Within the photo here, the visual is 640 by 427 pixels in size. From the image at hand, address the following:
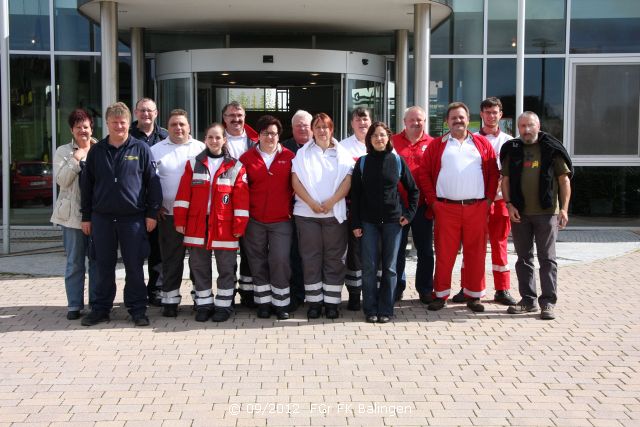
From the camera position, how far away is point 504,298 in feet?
24.0

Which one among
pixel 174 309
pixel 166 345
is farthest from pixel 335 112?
pixel 166 345

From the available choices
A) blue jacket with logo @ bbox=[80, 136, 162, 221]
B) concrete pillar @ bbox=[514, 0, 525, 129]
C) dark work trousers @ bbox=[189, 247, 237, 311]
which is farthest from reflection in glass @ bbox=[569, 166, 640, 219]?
blue jacket with logo @ bbox=[80, 136, 162, 221]

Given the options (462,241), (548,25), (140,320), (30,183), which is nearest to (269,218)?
(140,320)

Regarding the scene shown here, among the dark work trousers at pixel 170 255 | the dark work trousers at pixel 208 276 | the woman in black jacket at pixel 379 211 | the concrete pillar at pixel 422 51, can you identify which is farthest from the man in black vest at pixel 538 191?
the concrete pillar at pixel 422 51

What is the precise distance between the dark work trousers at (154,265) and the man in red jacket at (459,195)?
253cm

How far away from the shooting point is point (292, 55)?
39.2 ft

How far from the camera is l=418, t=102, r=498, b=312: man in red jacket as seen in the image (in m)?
6.91

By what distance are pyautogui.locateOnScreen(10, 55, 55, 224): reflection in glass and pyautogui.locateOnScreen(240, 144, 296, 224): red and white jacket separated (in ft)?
25.0

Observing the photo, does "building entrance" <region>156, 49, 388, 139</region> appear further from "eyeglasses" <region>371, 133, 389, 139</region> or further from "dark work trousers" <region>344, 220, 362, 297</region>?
"eyeglasses" <region>371, 133, 389, 139</region>

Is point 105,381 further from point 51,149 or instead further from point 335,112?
point 51,149

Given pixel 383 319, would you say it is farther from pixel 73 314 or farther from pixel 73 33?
pixel 73 33

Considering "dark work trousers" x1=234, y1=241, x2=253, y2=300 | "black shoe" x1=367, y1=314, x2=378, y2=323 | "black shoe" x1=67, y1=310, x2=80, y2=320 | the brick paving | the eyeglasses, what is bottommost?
the brick paving

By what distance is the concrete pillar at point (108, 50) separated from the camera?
10195 millimetres

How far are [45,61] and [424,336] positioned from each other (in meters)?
9.71
